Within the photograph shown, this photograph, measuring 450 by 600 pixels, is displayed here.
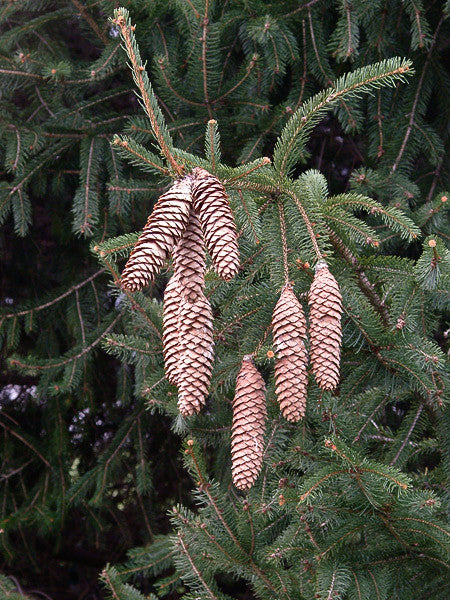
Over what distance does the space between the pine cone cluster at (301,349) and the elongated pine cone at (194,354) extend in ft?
0.48

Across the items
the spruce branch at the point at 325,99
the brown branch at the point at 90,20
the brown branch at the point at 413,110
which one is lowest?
the spruce branch at the point at 325,99

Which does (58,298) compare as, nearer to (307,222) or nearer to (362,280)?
(362,280)

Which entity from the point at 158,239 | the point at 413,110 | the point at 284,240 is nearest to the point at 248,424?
the point at 284,240

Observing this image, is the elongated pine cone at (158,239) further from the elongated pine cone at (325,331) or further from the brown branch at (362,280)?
the brown branch at (362,280)

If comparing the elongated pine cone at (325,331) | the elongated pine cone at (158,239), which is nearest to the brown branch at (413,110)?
the elongated pine cone at (325,331)

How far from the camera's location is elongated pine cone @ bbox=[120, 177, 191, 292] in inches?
47.6

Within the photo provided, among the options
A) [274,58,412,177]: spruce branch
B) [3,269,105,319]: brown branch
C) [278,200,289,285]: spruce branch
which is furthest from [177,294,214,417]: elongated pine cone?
[3,269,105,319]: brown branch

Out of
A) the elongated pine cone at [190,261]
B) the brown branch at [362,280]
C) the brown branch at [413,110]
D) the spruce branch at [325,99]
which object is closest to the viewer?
the elongated pine cone at [190,261]

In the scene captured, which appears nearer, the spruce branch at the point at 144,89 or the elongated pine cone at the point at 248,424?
the spruce branch at the point at 144,89

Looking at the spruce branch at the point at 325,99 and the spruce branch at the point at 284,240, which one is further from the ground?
the spruce branch at the point at 325,99

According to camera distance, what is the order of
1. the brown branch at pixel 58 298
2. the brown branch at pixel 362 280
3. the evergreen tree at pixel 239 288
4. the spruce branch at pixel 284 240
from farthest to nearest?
the brown branch at pixel 58 298 < the brown branch at pixel 362 280 < the evergreen tree at pixel 239 288 < the spruce branch at pixel 284 240

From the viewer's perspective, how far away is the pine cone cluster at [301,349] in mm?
1425

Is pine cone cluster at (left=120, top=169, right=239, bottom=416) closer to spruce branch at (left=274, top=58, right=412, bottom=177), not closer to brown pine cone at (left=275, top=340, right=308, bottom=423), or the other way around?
brown pine cone at (left=275, top=340, right=308, bottom=423)

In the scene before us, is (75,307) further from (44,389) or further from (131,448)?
(131,448)
